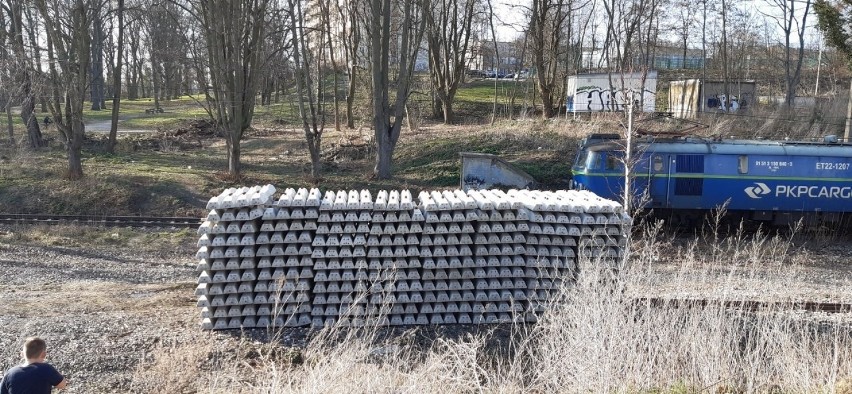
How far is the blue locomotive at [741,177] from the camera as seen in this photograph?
1798 cm

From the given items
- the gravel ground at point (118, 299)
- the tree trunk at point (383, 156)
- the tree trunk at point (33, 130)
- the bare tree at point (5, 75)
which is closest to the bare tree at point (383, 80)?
the tree trunk at point (383, 156)

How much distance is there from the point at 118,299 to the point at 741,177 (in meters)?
14.9

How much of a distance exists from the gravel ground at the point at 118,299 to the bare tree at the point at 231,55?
8.54m

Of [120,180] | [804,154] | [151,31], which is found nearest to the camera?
[804,154]

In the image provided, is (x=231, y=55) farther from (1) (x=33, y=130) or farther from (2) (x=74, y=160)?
(1) (x=33, y=130)

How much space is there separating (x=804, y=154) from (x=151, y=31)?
123ft

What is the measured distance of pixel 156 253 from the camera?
1579 centimetres

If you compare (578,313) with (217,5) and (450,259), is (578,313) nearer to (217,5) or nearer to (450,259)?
(450,259)

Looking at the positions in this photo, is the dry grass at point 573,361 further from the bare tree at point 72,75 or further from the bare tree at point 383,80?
the bare tree at point 72,75

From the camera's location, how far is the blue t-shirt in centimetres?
607

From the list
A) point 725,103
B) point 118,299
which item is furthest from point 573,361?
point 725,103

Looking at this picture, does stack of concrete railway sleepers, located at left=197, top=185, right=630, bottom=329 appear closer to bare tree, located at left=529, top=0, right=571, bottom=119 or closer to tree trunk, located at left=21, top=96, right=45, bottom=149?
tree trunk, located at left=21, top=96, right=45, bottom=149

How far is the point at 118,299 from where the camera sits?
11.4 meters

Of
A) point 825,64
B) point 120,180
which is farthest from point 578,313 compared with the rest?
point 825,64
